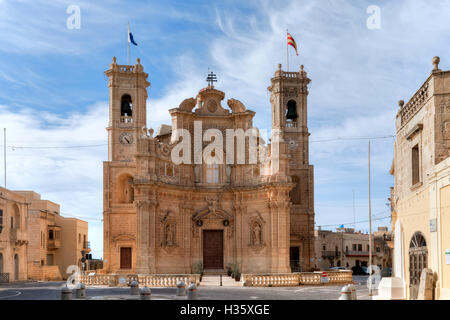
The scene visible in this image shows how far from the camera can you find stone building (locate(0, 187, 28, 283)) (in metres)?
46.9

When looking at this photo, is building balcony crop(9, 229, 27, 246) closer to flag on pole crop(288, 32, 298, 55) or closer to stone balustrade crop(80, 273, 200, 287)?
stone balustrade crop(80, 273, 200, 287)

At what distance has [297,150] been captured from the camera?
171ft

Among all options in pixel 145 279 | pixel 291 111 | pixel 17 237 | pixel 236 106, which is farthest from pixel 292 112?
pixel 17 237

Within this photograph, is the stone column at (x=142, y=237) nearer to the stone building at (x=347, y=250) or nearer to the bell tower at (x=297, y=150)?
the bell tower at (x=297, y=150)

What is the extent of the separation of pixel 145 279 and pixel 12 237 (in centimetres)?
1799

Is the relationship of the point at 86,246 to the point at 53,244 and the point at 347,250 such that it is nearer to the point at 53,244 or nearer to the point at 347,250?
the point at 53,244

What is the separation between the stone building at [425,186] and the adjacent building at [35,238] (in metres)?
29.1

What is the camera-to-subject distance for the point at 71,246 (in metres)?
63.4

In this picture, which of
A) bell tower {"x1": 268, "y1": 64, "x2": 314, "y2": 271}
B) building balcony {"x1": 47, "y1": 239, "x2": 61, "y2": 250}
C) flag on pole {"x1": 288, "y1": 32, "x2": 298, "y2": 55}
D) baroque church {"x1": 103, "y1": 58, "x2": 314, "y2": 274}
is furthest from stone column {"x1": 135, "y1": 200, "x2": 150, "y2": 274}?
building balcony {"x1": 47, "y1": 239, "x2": 61, "y2": 250}

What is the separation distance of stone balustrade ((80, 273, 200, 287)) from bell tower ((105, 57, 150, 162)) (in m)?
13.9

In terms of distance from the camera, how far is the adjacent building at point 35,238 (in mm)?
47781

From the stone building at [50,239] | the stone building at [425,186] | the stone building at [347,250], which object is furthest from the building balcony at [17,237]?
the stone building at [347,250]
